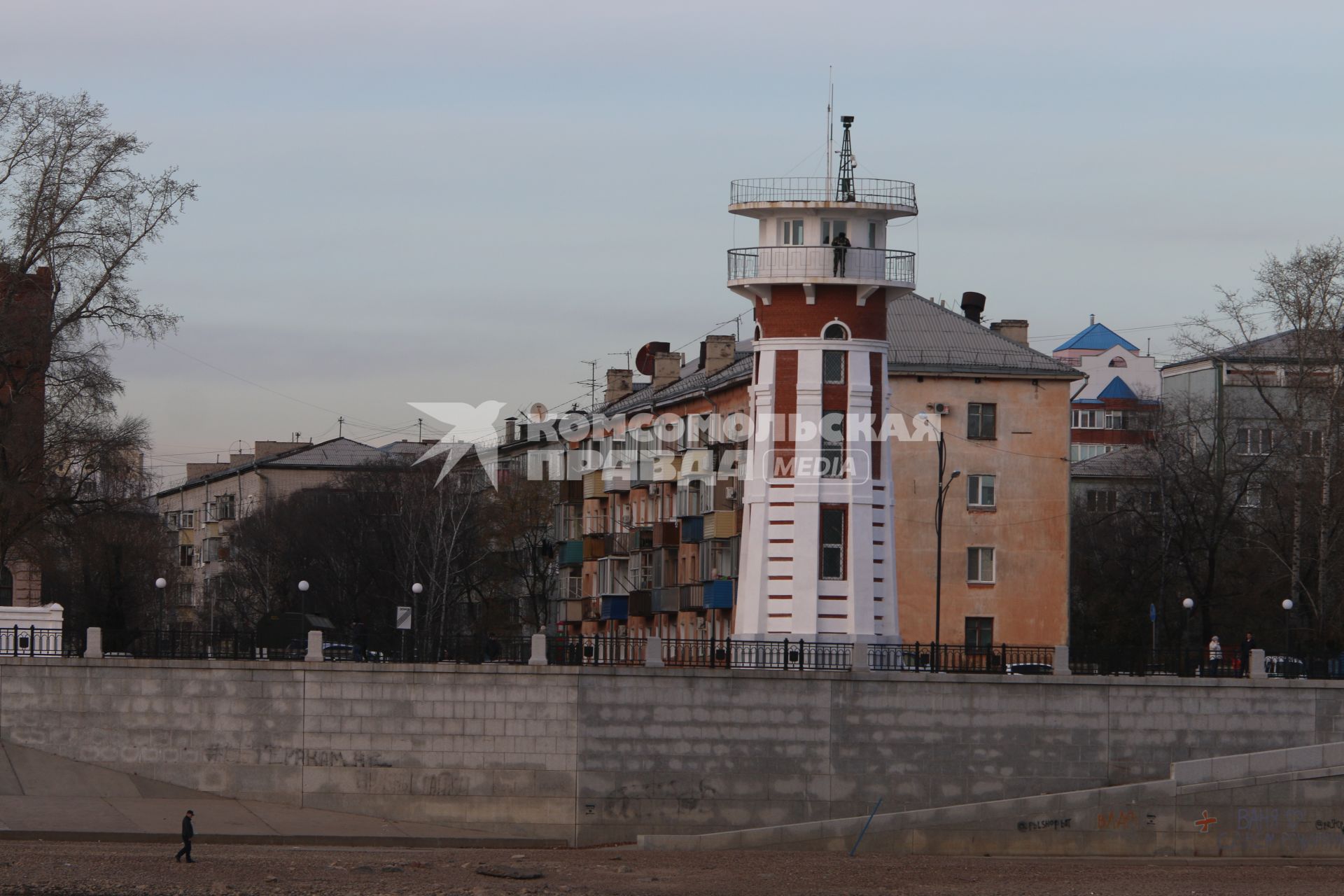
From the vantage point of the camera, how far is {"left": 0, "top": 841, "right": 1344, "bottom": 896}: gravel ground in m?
42.7

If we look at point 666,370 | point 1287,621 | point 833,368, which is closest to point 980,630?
point 1287,621

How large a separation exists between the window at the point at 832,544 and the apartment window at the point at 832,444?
0.97 metres

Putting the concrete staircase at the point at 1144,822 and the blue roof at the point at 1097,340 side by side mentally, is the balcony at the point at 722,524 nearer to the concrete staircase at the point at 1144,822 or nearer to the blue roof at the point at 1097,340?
the concrete staircase at the point at 1144,822

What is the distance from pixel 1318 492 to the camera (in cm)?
7231

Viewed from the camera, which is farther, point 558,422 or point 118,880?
point 558,422

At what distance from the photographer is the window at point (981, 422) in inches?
3051

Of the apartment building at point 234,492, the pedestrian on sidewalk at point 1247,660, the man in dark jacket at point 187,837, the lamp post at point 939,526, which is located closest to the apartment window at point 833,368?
the pedestrian on sidewalk at point 1247,660

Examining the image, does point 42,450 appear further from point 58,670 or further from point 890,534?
point 890,534

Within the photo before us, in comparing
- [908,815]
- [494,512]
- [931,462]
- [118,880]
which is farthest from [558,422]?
[118,880]

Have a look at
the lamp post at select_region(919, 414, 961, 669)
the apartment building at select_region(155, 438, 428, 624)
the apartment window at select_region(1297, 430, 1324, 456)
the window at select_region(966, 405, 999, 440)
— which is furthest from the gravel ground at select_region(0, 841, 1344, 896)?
the apartment building at select_region(155, 438, 428, 624)

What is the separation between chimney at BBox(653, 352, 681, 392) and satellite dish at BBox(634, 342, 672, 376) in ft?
19.5

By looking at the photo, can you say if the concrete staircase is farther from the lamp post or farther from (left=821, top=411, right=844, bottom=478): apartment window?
the lamp post

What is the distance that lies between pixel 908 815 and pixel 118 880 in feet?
56.2

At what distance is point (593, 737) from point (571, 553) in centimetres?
4717
